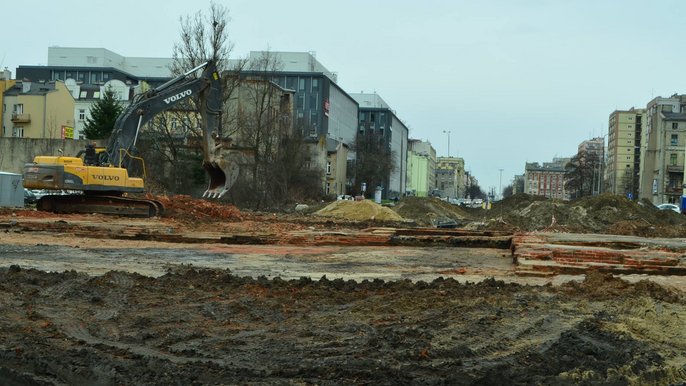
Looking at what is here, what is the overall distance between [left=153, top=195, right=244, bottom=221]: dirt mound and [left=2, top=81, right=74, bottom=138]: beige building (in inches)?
2194

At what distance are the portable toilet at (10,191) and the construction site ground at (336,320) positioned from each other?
2325 cm

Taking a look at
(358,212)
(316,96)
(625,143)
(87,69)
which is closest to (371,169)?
(316,96)

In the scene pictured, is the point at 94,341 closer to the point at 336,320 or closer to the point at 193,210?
the point at 336,320

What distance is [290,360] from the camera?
20.0ft

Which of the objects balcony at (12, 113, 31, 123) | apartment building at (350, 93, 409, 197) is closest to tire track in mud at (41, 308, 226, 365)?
balcony at (12, 113, 31, 123)

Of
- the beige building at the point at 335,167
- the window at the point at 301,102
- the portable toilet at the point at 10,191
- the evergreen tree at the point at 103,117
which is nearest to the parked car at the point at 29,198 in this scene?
the portable toilet at the point at 10,191

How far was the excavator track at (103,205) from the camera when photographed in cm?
2733

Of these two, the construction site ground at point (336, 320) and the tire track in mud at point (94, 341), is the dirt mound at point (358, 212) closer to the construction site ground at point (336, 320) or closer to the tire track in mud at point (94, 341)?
the construction site ground at point (336, 320)

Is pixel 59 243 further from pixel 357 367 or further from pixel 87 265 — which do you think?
pixel 357 367

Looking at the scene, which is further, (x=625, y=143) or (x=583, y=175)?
(x=625, y=143)

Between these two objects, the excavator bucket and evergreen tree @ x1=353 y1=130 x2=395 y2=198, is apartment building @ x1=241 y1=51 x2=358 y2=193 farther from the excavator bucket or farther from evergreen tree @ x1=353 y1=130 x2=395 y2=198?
the excavator bucket

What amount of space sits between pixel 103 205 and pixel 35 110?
6157 centimetres

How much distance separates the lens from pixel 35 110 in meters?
83.0

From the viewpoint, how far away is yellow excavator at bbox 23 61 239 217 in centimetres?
2531
